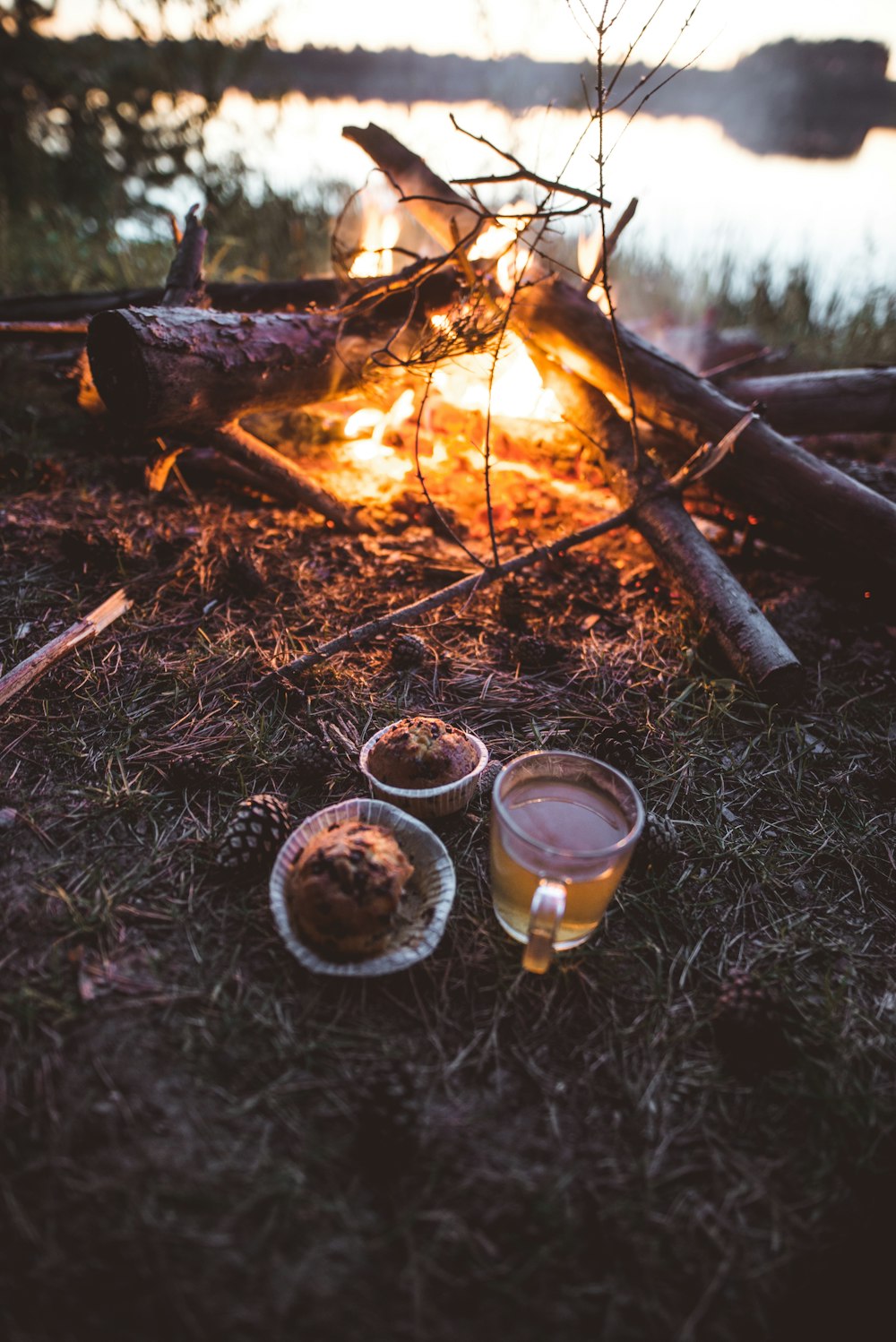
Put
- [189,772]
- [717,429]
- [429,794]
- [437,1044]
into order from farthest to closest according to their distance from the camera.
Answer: [717,429] → [189,772] → [429,794] → [437,1044]

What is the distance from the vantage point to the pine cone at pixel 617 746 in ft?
8.16

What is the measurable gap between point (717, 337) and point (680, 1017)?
581 cm

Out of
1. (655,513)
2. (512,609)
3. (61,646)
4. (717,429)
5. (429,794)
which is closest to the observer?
(429,794)

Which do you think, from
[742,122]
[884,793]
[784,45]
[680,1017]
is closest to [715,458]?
[884,793]

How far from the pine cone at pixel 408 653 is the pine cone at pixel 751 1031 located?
167 cm

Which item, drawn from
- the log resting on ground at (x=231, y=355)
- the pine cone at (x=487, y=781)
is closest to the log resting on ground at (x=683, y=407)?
the log resting on ground at (x=231, y=355)

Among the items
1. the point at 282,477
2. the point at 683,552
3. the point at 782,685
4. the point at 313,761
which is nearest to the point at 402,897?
the point at 313,761

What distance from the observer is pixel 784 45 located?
50.8ft

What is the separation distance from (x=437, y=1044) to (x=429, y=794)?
68 cm

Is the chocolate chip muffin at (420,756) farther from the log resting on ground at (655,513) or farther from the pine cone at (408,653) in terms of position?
the log resting on ground at (655,513)

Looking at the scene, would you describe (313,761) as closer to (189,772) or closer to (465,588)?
(189,772)

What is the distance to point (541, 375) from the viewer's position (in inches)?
169

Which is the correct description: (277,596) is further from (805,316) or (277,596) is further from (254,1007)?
(805,316)

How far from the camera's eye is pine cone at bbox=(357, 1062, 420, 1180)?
1469mm
